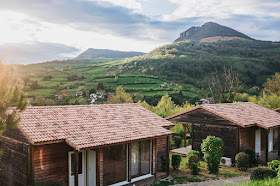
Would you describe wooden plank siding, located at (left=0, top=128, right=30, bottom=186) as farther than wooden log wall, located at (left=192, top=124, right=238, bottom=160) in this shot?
No

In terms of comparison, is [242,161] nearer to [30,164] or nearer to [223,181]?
[223,181]

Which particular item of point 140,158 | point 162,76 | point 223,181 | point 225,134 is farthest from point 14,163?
point 162,76

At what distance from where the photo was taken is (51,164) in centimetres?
1148

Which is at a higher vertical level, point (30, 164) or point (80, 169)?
point (30, 164)

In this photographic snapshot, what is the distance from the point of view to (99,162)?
11992 mm

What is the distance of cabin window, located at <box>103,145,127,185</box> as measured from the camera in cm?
1310

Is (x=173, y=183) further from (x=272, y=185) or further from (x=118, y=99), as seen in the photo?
(x=118, y=99)

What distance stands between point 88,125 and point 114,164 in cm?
232

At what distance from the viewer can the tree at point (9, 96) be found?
8.13 m

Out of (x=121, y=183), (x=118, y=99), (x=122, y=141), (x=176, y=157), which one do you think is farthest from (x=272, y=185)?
(x=118, y=99)

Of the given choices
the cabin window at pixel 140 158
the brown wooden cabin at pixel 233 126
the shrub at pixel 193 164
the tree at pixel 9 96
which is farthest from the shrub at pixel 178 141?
the tree at pixel 9 96

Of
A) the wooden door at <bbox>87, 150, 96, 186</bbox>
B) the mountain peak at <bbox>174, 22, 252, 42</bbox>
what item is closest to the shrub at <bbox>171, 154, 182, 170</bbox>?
the wooden door at <bbox>87, 150, 96, 186</bbox>

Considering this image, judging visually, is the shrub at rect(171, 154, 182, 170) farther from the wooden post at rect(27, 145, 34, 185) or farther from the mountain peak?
the mountain peak

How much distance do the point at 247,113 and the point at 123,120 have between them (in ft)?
38.1
